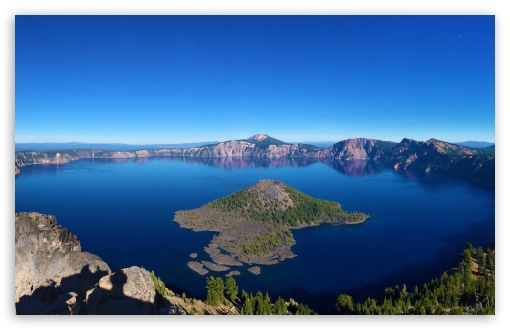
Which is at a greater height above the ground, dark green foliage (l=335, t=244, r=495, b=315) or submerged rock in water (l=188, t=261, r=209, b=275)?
dark green foliage (l=335, t=244, r=495, b=315)

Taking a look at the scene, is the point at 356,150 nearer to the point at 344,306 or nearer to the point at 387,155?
the point at 387,155

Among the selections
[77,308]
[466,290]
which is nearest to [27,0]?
[77,308]

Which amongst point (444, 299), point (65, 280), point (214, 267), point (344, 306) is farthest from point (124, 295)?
point (214, 267)

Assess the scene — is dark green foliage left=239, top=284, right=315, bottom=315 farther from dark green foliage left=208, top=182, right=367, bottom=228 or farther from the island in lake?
dark green foliage left=208, top=182, right=367, bottom=228

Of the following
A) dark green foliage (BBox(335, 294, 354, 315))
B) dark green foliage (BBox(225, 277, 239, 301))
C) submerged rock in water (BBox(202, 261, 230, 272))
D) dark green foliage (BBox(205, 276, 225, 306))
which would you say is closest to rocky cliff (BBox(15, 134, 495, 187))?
submerged rock in water (BBox(202, 261, 230, 272))

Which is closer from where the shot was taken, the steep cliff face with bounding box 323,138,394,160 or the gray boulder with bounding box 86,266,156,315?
the gray boulder with bounding box 86,266,156,315

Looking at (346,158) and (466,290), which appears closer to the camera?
(466,290)

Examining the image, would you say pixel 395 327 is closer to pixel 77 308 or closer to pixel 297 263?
pixel 77 308
